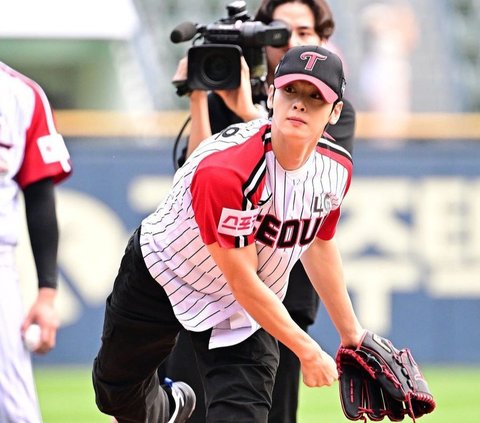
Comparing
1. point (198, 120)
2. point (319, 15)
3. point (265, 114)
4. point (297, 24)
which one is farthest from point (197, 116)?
point (319, 15)

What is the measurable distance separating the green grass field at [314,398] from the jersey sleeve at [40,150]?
136 inches

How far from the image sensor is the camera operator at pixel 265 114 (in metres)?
5.62

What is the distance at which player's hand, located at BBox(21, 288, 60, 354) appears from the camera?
4.58 m

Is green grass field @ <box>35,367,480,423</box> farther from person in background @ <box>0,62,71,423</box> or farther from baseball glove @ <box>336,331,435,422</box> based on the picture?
person in background @ <box>0,62,71,423</box>

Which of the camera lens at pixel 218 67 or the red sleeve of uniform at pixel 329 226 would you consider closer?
the red sleeve of uniform at pixel 329 226

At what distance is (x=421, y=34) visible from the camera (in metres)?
12.7

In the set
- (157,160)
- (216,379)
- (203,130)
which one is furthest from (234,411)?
(157,160)

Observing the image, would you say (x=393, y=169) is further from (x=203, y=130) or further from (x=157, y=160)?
(x=203, y=130)

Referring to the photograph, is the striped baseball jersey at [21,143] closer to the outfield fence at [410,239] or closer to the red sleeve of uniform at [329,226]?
the red sleeve of uniform at [329,226]

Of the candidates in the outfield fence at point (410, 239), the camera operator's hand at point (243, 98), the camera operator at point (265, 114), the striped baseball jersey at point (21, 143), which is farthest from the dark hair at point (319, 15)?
the outfield fence at point (410, 239)

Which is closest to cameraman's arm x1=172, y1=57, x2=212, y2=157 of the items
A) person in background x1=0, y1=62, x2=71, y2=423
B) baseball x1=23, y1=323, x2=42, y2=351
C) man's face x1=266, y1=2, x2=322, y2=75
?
man's face x1=266, y1=2, x2=322, y2=75

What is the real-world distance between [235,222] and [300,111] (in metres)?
0.42

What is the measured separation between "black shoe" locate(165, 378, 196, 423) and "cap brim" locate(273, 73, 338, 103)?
167 centimetres

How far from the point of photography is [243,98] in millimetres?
5523
